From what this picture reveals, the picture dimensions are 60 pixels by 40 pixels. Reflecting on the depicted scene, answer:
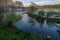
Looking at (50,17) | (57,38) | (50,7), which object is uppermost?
(50,7)

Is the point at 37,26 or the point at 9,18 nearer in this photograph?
the point at 9,18

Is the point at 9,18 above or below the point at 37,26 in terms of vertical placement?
above

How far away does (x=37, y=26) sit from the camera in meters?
6.63

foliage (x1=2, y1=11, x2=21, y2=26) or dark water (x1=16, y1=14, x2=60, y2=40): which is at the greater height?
foliage (x1=2, y1=11, x2=21, y2=26)

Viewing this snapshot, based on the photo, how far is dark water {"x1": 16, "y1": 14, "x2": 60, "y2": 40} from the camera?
6.35 m

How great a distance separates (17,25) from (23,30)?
1.18ft

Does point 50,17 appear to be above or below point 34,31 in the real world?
above

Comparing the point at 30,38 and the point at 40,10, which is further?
the point at 40,10

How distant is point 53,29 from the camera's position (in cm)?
642

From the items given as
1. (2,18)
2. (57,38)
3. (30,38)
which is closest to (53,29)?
(57,38)

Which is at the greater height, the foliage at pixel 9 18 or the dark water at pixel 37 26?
the foliage at pixel 9 18

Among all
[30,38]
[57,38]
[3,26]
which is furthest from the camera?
[3,26]

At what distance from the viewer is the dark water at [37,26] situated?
20.8 feet

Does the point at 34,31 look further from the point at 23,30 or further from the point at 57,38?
the point at 57,38
